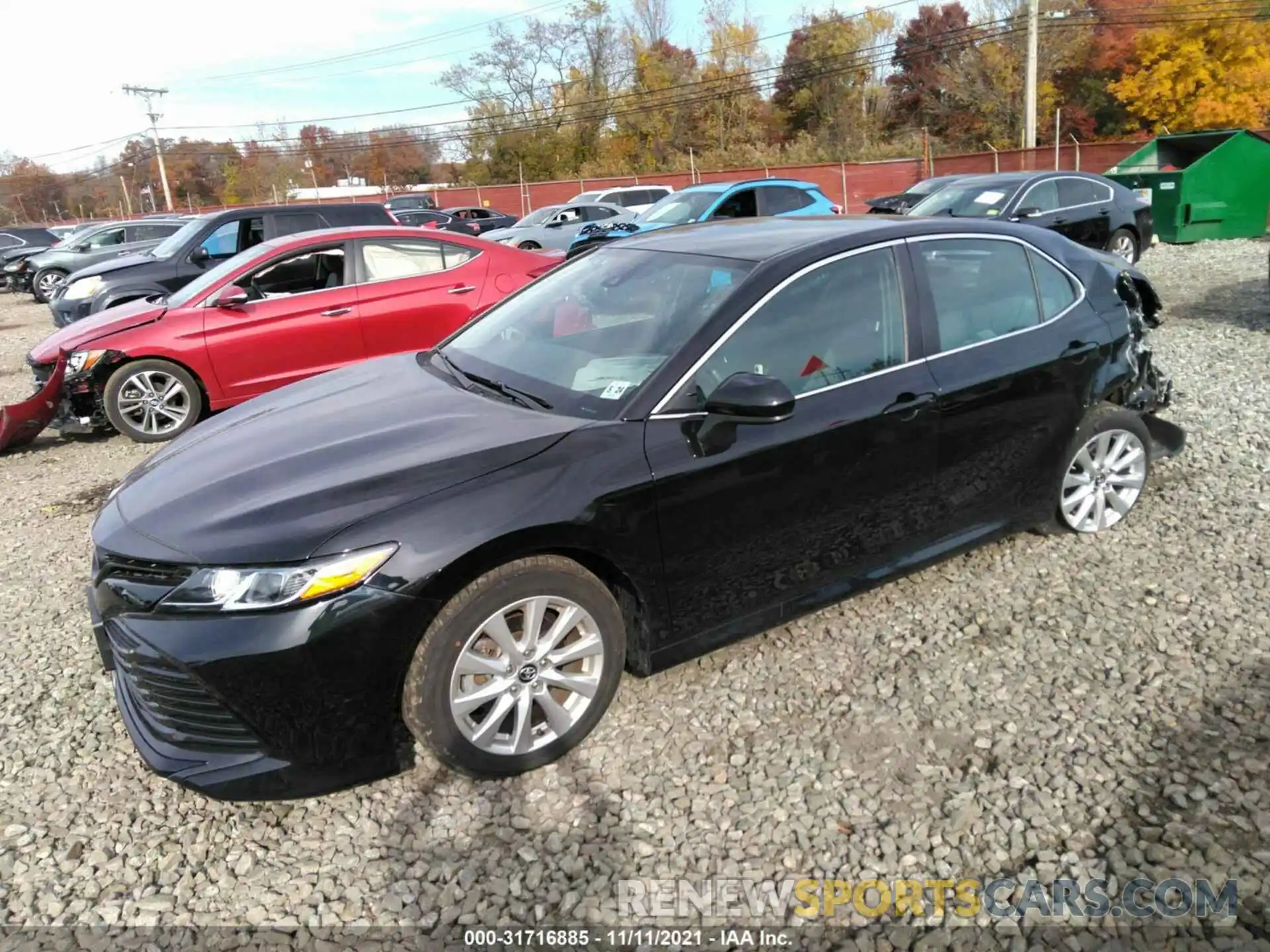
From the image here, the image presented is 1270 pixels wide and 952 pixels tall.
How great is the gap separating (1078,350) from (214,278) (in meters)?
6.44

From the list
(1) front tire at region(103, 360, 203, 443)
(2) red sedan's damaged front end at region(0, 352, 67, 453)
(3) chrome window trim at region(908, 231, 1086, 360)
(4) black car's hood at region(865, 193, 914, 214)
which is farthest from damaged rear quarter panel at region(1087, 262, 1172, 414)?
(4) black car's hood at region(865, 193, 914, 214)

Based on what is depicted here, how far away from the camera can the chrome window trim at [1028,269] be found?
3.57 meters

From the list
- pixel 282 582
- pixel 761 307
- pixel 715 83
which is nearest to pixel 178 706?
pixel 282 582

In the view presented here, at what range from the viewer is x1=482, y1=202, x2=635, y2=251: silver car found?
19406 mm

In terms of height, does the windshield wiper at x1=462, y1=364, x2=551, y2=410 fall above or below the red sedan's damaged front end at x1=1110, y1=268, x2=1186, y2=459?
above

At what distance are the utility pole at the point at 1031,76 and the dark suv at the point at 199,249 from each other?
79.2 ft

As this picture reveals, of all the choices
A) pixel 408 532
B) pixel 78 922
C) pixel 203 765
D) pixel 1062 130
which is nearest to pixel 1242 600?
pixel 408 532

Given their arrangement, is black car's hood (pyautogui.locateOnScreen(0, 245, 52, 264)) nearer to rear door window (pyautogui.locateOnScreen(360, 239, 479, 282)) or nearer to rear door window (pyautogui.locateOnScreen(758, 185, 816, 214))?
rear door window (pyautogui.locateOnScreen(758, 185, 816, 214))

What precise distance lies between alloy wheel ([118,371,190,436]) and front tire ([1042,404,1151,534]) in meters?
6.39

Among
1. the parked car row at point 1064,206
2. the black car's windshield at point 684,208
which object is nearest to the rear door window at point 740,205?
the black car's windshield at point 684,208

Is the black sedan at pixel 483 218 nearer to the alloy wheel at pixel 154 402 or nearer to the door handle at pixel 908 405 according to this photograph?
the alloy wheel at pixel 154 402

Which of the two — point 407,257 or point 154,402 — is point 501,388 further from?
point 154,402

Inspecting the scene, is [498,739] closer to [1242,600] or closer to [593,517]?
[593,517]

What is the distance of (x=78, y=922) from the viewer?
235cm
